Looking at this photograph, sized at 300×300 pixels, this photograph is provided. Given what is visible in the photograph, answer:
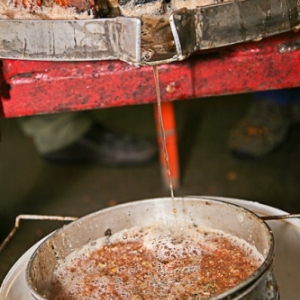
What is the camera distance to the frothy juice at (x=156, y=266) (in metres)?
0.93

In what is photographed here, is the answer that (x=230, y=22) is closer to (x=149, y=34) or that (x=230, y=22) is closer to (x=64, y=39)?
(x=149, y=34)

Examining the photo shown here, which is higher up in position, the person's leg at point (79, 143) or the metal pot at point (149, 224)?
the metal pot at point (149, 224)

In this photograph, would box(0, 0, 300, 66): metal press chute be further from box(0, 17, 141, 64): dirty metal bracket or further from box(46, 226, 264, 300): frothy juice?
box(46, 226, 264, 300): frothy juice

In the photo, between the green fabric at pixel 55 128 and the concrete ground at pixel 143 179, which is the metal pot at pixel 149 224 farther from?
the green fabric at pixel 55 128

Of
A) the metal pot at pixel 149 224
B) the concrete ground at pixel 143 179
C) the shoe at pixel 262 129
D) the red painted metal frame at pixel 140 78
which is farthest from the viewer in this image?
the shoe at pixel 262 129

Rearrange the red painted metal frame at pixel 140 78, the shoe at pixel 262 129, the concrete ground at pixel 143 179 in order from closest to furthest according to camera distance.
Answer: the red painted metal frame at pixel 140 78 < the concrete ground at pixel 143 179 < the shoe at pixel 262 129

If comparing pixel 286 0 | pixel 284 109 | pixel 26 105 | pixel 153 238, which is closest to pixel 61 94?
pixel 26 105

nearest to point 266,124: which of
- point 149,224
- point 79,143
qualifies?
point 79,143

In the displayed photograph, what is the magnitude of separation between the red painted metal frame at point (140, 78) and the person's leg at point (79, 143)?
1.26 metres

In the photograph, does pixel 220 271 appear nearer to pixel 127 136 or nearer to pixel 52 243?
pixel 52 243

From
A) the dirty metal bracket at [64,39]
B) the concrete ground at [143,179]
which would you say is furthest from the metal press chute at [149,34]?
the concrete ground at [143,179]

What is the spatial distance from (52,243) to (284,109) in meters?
1.73

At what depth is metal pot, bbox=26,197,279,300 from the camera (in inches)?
35.2

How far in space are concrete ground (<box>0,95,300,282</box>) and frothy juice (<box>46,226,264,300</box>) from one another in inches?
34.6
